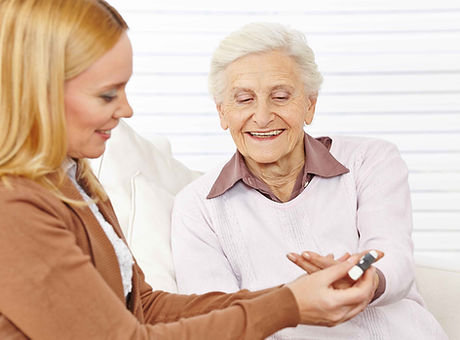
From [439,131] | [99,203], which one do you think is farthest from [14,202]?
[439,131]

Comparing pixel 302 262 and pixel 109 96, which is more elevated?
pixel 109 96

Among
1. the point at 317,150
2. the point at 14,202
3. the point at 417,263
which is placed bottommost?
the point at 417,263

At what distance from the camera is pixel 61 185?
4.45ft

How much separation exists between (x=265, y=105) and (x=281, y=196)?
0.27 metres

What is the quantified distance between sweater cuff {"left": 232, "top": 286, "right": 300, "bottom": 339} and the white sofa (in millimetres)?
761

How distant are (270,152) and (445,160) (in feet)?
5.30

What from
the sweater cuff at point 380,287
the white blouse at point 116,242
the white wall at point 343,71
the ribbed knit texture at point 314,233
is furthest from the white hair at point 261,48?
the white wall at point 343,71

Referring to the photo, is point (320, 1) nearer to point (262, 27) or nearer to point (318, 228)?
point (262, 27)

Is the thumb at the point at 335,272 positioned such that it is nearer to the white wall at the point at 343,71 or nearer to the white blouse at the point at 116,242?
the white blouse at the point at 116,242

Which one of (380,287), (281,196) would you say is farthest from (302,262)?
(281,196)

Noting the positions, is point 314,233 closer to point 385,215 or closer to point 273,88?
point 385,215

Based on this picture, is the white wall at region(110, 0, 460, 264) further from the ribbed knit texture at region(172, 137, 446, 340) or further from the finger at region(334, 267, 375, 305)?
the finger at region(334, 267, 375, 305)

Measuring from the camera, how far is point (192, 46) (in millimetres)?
3439

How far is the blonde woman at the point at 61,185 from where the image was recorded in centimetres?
122
